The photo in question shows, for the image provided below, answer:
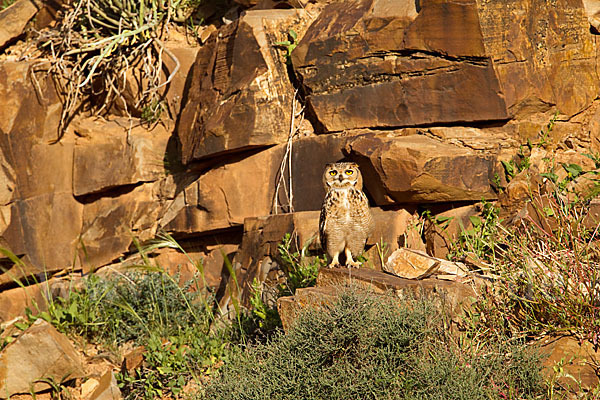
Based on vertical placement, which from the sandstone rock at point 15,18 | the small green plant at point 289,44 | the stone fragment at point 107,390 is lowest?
the stone fragment at point 107,390

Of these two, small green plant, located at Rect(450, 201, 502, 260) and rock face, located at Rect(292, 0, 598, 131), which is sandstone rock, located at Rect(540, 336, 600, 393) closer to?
small green plant, located at Rect(450, 201, 502, 260)

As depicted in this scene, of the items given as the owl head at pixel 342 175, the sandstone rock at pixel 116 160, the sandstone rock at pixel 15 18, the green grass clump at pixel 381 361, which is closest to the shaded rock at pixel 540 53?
the owl head at pixel 342 175

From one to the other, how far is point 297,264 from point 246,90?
1.89 metres

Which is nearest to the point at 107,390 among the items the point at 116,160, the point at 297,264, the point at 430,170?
the point at 297,264

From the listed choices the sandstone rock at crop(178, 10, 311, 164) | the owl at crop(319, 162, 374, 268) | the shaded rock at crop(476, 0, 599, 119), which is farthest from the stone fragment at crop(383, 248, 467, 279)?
the sandstone rock at crop(178, 10, 311, 164)

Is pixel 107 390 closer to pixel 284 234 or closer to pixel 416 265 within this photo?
pixel 284 234

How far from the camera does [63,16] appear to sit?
8.22 meters

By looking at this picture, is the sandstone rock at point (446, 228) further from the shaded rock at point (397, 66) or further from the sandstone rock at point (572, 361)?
the sandstone rock at point (572, 361)

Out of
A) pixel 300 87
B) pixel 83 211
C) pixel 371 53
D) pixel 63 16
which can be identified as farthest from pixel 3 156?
pixel 371 53

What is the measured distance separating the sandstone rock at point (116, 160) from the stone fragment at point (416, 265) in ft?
12.1

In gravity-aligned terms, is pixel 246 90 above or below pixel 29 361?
above

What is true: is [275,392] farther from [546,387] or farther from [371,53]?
[371,53]

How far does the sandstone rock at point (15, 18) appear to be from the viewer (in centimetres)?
804

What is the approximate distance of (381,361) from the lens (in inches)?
148
